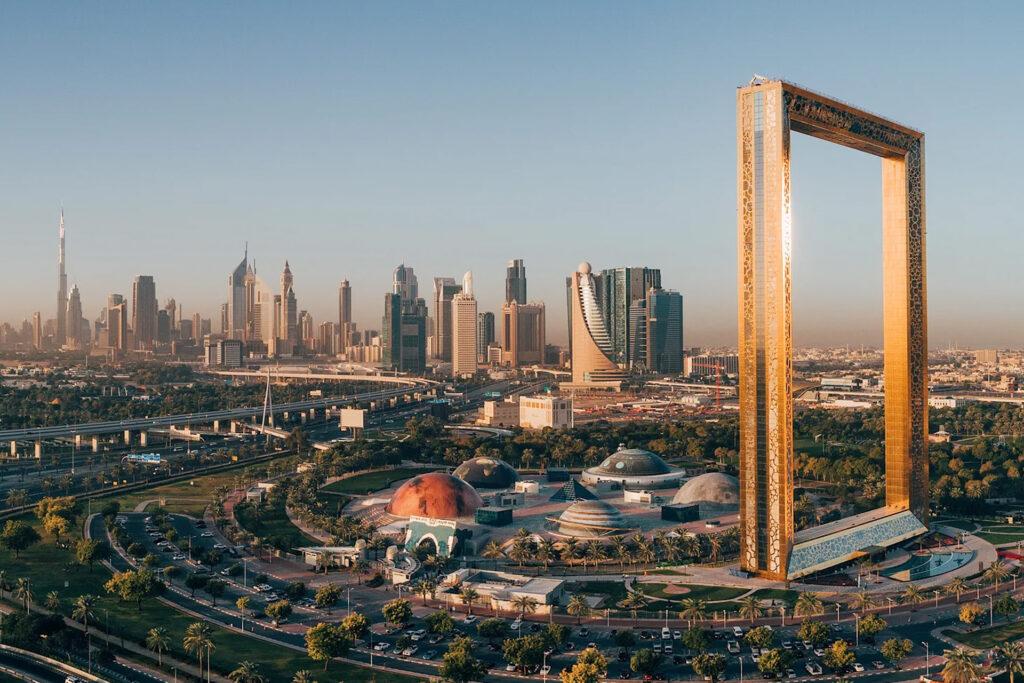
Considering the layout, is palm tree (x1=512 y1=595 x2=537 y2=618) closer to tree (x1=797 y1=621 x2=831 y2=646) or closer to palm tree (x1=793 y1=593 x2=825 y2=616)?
palm tree (x1=793 y1=593 x2=825 y2=616)

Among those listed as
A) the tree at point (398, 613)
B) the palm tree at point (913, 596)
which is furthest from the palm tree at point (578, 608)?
the palm tree at point (913, 596)

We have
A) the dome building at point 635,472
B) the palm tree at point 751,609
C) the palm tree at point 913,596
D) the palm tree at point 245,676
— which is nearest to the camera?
the palm tree at point 245,676

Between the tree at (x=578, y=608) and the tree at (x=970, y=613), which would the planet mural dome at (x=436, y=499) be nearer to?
the tree at (x=578, y=608)

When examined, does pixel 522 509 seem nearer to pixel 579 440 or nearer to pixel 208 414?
pixel 579 440

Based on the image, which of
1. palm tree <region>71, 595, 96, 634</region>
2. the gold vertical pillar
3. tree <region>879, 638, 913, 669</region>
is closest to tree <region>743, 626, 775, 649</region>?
tree <region>879, 638, 913, 669</region>

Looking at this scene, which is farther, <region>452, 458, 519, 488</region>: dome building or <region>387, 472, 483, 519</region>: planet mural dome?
<region>452, 458, 519, 488</region>: dome building

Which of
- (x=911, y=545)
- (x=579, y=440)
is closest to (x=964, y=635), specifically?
(x=911, y=545)

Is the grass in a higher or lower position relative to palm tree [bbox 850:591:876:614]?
lower
